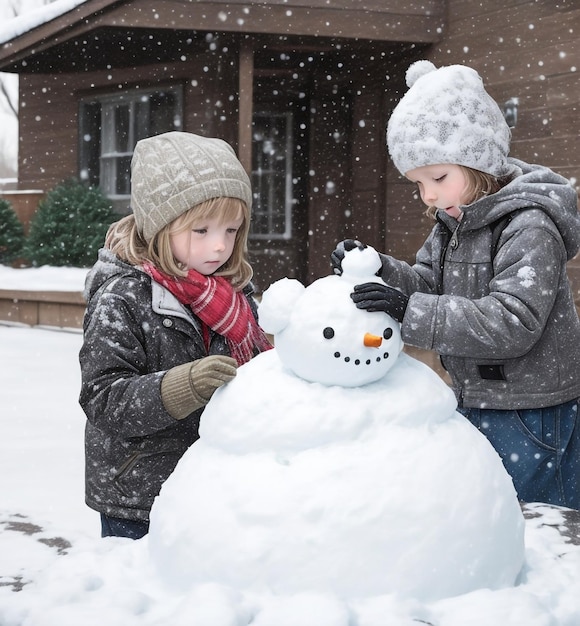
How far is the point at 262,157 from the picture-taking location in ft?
40.8

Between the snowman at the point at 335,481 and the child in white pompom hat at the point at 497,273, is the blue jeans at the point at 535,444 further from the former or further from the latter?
the snowman at the point at 335,481

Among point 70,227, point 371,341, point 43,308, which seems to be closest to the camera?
point 371,341

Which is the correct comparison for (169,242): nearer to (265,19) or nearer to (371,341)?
(371,341)

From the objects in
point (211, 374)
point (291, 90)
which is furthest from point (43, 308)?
point (211, 374)

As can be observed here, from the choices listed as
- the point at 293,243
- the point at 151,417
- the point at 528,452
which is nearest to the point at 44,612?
the point at 151,417

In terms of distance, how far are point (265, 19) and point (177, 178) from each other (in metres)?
7.34

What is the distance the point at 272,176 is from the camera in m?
12.5

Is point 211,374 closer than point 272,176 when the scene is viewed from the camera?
Yes

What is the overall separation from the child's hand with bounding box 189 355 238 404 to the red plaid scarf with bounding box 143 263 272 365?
542mm

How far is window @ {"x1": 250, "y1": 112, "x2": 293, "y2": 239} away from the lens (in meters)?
12.3

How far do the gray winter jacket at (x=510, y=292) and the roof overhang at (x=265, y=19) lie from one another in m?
7.00

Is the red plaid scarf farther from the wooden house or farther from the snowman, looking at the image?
the wooden house

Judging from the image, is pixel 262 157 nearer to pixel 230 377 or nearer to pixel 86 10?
pixel 86 10

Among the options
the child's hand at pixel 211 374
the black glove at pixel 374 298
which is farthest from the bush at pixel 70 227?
the black glove at pixel 374 298
